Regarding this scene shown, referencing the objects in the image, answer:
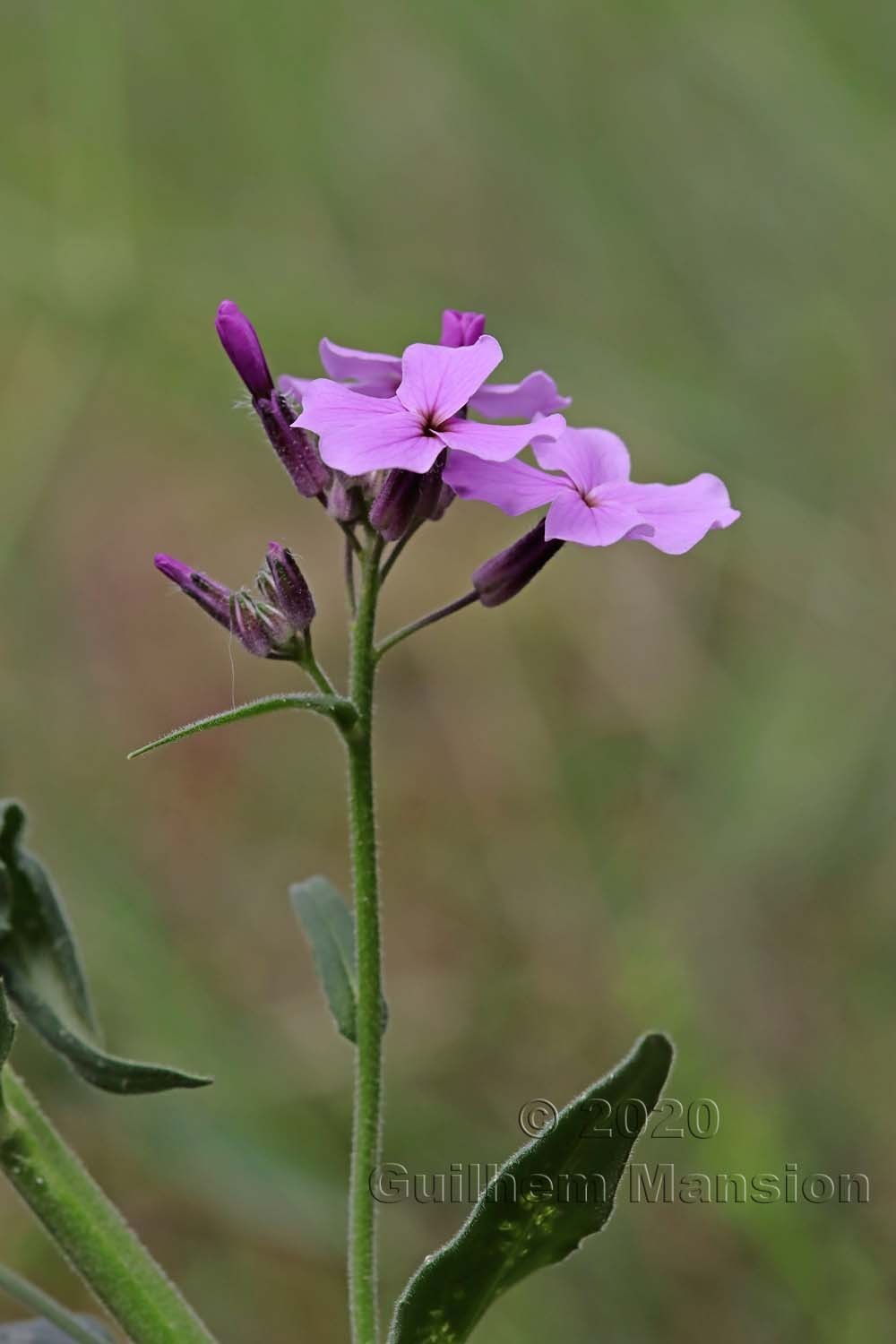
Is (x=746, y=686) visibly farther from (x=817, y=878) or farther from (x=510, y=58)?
(x=510, y=58)

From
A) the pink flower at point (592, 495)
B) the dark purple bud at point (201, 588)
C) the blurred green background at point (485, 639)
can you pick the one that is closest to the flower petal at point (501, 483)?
the pink flower at point (592, 495)

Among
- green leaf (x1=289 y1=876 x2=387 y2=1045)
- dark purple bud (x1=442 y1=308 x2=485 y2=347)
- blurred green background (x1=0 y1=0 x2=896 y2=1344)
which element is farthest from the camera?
blurred green background (x1=0 y1=0 x2=896 y2=1344)

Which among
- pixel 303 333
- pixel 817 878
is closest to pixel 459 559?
pixel 303 333

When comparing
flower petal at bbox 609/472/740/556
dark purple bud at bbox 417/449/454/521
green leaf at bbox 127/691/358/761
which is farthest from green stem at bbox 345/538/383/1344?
flower petal at bbox 609/472/740/556

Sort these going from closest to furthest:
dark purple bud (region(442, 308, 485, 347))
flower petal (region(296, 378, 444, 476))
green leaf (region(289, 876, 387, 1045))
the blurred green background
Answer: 1. flower petal (region(296, 378, 444, 476))
2. green leaf (region(289, 876, 387, 1045))
3. dark purple bud (region(442, 308, 485, 347))
4. the blurred green background

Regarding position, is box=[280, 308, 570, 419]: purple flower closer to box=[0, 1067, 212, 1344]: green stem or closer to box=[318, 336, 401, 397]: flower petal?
box=[318, 336, 401, 397]: flower petal
